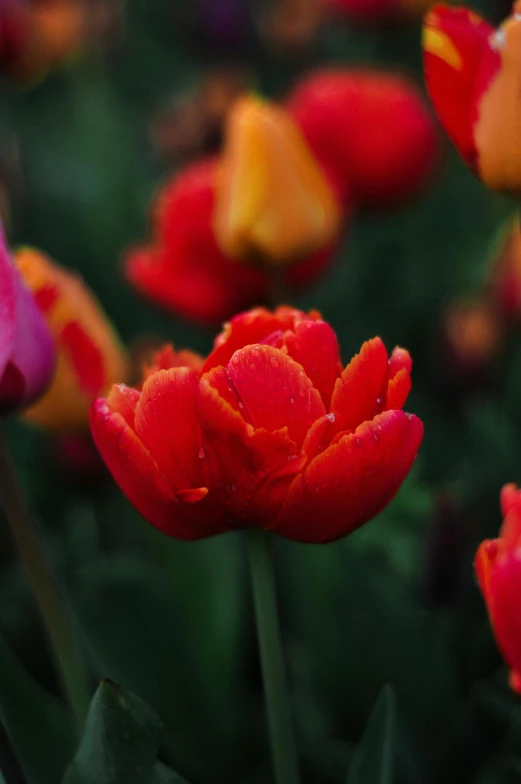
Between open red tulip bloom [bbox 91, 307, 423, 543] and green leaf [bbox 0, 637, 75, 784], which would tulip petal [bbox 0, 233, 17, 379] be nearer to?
open red tulip bloom [bbox 91, 307, 423, 543]

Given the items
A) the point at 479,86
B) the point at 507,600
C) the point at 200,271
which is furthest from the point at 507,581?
the point at 200,271

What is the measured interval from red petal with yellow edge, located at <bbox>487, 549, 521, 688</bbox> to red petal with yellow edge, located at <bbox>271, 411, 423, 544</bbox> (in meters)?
0.05

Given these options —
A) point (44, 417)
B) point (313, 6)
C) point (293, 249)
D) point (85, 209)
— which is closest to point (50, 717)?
point (44, 417)

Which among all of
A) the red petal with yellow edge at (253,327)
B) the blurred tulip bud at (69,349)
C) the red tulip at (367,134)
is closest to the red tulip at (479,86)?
the red petal with yellow edge at (253,327)

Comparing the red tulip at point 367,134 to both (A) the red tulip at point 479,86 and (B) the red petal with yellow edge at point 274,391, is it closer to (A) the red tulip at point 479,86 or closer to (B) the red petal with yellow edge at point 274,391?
(A) the red tulip at point 479,86

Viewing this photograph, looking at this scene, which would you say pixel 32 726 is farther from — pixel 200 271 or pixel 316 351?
pixel 200 271

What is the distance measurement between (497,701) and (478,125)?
0.93 feet

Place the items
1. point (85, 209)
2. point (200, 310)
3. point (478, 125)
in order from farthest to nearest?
point (85, 209) < point (200, 310) < point (478, 125)

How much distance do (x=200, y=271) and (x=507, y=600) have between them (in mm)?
493

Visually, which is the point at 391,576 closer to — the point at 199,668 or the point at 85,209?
the point at 199,668

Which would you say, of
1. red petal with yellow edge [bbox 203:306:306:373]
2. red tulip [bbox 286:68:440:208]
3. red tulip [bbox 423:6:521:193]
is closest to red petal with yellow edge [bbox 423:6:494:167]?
red tulip [bbox 423:6:521:193]

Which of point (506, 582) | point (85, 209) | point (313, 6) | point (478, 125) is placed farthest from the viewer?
point (313, 6)

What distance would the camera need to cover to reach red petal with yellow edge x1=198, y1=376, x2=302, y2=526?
0.34m

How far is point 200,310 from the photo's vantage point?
30.1 inches
